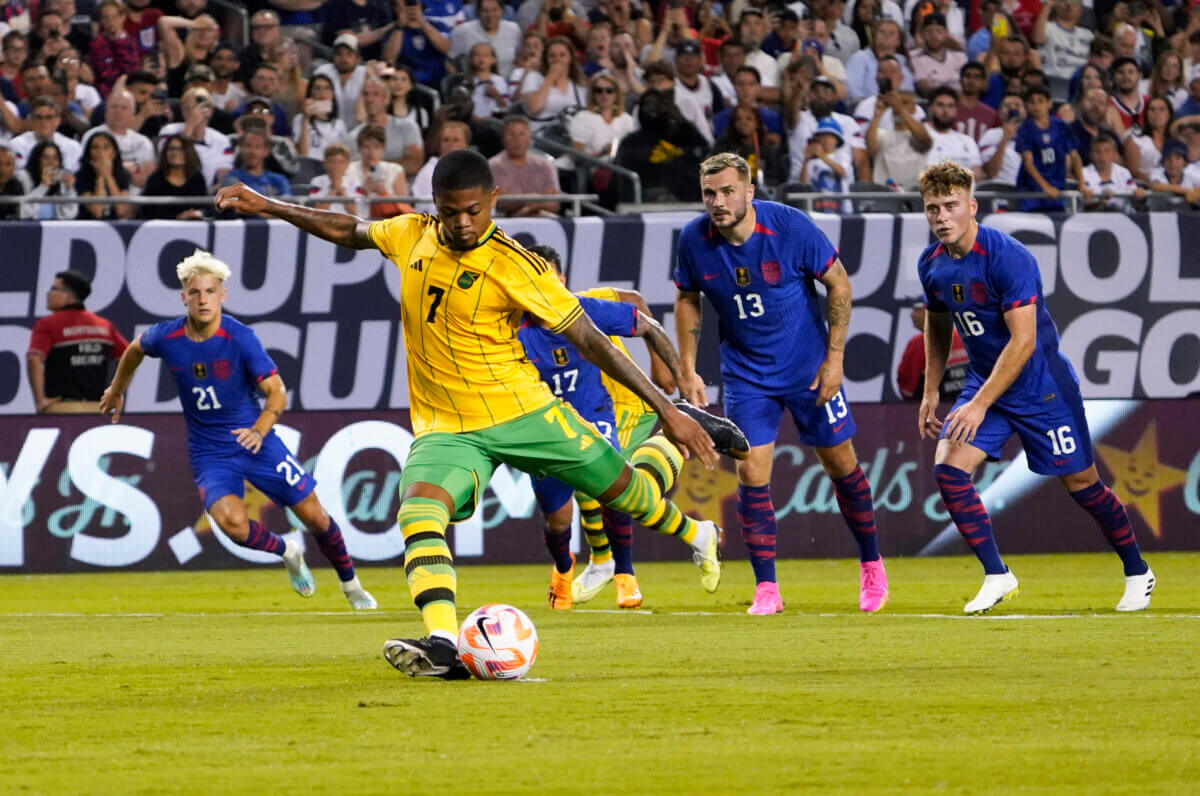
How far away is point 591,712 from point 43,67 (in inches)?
565

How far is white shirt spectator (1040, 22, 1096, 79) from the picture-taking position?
75.6 ft

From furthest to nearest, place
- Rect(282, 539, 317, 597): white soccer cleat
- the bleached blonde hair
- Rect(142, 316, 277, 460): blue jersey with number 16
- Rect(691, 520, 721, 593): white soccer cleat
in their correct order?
Rect(142, 316, 277, 460): blue jersey with number 16, Rect(282, 539, 317, 597): white soccer cleat, the bleached blonde hair, Rect(691, 520, 721, 593): white soccer cleat

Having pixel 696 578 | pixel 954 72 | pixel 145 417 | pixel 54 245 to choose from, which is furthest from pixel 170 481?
pixel 954 72

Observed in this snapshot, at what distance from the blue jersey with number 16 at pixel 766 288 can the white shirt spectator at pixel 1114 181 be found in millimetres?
9529

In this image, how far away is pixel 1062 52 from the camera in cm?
2306

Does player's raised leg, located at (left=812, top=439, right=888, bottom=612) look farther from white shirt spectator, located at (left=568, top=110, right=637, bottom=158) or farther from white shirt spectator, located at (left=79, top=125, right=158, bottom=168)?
white shirt spectator, located at (left=79, top=125, right=158, bottom=168)

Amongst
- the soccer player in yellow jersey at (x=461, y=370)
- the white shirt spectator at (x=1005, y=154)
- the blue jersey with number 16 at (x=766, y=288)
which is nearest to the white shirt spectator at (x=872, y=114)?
the white shirt spectator at (x=1005, y=154)

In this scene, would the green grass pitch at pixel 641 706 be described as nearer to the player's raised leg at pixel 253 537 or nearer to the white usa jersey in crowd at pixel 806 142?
the player's raised leg at pixel 253 537

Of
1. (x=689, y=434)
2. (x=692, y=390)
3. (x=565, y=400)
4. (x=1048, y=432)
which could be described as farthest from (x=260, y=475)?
(x=689, y=434)

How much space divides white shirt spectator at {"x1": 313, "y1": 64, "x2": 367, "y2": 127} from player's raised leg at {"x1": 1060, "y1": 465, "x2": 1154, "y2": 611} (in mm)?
10797

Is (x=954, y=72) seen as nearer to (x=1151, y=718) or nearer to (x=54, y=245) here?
(x=54, y=245)

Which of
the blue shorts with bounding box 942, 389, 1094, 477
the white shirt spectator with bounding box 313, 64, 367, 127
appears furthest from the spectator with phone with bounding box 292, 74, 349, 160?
the blue shorts with bounding box 942, 389, 1094, 477

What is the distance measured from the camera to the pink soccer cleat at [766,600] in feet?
36.9

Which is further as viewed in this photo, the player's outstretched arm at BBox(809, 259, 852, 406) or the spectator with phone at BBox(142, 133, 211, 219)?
the spectator with phone at BBox(142, 133, 211, 219)
